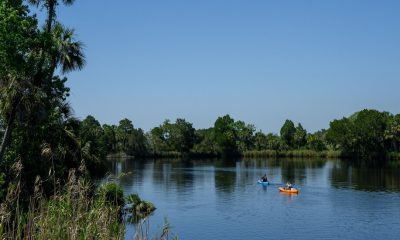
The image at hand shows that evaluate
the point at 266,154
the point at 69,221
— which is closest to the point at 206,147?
the point at 266,154

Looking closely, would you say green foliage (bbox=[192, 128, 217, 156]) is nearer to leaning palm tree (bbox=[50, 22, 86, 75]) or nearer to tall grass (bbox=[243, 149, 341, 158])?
tall grass (bbox=[243, 149, 341, 158])

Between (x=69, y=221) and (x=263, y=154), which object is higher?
(x=263, y=154)

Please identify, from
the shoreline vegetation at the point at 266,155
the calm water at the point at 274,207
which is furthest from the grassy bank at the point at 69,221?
the shoreline vegetation at the point at 266,155

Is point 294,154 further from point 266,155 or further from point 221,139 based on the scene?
point 221,139

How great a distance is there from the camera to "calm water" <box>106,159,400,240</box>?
40188 mm

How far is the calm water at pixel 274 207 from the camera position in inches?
1582

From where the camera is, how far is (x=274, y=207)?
177 ft

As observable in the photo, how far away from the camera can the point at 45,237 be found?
750 centimetres

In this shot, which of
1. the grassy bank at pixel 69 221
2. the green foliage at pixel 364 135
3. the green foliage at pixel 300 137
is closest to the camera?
the grassy bank at pixel 69 221

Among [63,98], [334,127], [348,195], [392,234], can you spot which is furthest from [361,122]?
[63,98]

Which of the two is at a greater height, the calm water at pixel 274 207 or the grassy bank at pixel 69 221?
the grassy bank at pixel 69 221

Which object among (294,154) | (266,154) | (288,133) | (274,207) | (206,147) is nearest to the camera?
(274,207)

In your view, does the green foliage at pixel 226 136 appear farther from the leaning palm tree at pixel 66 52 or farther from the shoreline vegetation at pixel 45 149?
the leaning palm tree at pixel 66 52

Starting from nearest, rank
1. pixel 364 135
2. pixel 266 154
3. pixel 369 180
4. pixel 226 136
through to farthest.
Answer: pixel 369 180, pixel 364 135, pixel 266 154, pixel 226 136
